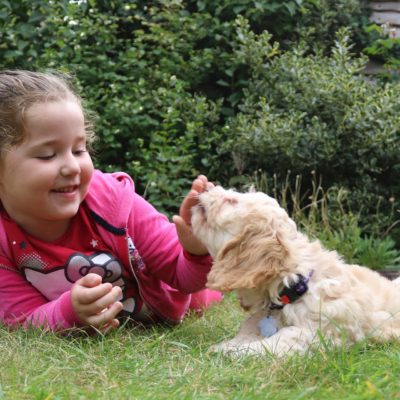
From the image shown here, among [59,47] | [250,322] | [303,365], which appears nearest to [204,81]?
[59,47]

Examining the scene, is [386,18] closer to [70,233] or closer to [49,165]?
[70,233]

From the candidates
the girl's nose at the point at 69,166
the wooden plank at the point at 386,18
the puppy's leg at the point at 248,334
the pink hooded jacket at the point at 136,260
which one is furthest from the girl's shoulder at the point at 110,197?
the wooden plank at the point at 386,18

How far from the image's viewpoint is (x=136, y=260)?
407cm

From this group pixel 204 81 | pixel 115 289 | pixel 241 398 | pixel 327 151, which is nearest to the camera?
pixel 241 398

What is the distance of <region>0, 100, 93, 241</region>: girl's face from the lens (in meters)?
3.75

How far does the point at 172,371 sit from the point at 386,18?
6.65m

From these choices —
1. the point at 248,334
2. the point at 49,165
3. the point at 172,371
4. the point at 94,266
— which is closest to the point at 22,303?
the point at 94,266

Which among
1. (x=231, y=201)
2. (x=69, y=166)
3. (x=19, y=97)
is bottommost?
(x=231, y=201)

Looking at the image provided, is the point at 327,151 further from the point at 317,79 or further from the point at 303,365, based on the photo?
the point at 303,365

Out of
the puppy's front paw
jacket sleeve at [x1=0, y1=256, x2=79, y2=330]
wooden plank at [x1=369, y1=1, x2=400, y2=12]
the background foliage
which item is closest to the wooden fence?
wooden plank at [x1=369, y1=1, x2=400, y2=12]

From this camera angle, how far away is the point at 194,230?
3.73 m

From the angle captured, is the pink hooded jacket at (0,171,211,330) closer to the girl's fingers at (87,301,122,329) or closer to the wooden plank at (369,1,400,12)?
the girl's fingers at (87,301,122,329)

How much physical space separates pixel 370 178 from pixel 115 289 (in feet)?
12.9

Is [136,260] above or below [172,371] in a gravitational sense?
below
